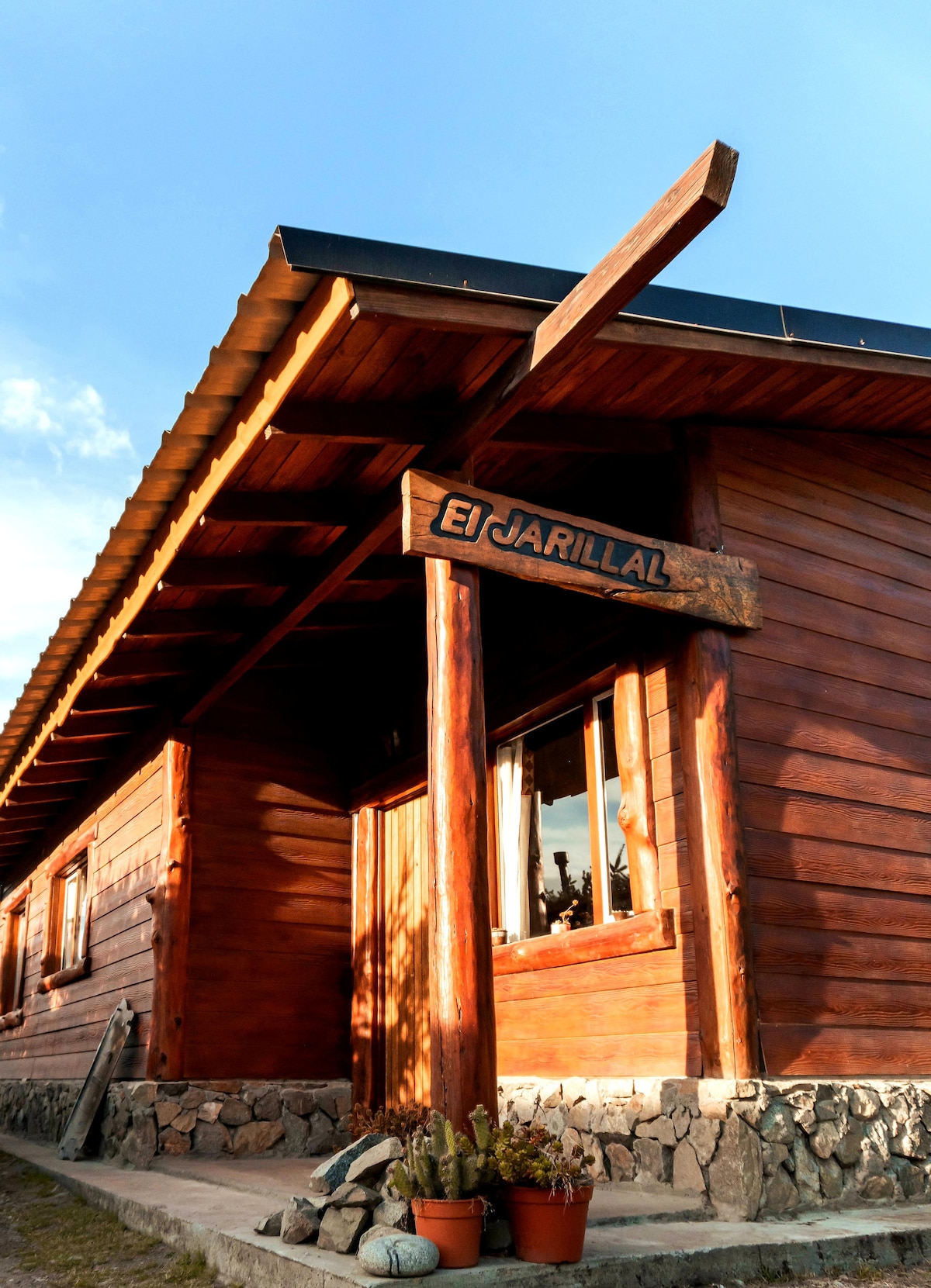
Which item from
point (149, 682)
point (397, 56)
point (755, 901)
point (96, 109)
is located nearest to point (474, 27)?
point (397, 56)

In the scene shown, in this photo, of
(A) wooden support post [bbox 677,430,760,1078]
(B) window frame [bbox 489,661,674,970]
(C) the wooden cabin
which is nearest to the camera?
(C) the wooden cabin

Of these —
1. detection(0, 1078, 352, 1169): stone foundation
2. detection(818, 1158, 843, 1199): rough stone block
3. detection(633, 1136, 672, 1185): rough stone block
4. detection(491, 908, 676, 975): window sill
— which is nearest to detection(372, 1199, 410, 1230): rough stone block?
detection(491, 908, 676, 975): window sill

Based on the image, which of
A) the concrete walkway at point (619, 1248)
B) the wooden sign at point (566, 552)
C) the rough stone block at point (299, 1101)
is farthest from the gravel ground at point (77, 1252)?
the wooden sign at point (566, 552)

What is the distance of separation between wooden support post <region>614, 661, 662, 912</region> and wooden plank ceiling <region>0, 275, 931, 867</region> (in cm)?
124

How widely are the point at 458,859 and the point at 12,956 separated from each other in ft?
40.1

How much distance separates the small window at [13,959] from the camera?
13977 millimetres

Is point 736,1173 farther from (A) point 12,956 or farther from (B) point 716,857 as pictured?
(A) point 12,956

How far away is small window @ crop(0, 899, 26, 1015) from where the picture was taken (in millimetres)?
13977

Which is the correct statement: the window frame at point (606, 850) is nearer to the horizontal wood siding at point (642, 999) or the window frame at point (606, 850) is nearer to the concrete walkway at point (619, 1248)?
the horizontal wood siding at point (642, 999)

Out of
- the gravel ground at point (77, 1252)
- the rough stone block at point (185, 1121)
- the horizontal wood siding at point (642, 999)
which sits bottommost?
the gravel ground at point (77, 1252)

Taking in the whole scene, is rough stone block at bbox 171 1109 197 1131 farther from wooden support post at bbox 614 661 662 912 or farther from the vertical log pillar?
the vertical log pillar

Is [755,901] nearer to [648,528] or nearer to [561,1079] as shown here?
[561,1079]

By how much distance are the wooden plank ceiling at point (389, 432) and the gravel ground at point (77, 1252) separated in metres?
3.17

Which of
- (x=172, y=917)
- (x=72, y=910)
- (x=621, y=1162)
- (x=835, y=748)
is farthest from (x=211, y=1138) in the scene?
(x=72, y=910)
